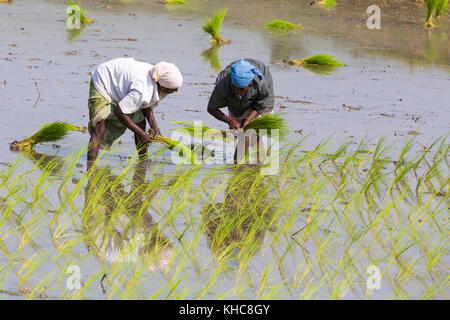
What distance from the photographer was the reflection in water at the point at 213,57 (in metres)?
9.96

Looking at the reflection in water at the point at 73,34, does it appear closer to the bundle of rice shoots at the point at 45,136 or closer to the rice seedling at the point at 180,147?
the bundle of rice shoots at the point at 45,136

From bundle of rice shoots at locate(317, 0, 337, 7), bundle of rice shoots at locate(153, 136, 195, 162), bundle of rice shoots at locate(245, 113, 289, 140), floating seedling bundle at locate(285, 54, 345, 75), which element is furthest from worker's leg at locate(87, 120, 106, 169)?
bundle of rice shoots at locate(317, 0, 337, 7)

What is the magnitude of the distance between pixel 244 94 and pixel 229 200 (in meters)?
1.07

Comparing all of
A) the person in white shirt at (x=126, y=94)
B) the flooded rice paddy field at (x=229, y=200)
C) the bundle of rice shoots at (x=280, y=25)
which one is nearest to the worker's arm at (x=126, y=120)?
the person in white shirt at (x=126, y=94)

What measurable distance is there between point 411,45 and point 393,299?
9.99 metres

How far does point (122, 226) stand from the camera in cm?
430

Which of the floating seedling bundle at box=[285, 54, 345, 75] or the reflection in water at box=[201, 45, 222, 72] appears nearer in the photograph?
the reflection in water at box=[201, 45, 222, 72]

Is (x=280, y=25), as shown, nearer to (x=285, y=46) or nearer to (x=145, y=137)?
(x=285, y=46)

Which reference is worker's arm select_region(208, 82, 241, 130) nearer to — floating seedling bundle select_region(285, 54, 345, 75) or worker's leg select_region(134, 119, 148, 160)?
worker's leg select_region(134, 119, 148, 160)

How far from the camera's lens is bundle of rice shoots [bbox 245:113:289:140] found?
5762 mm

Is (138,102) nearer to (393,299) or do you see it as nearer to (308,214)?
(308,214)

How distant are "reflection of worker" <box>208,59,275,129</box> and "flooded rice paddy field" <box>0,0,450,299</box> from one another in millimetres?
387

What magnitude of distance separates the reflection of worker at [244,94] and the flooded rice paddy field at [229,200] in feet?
1.27
